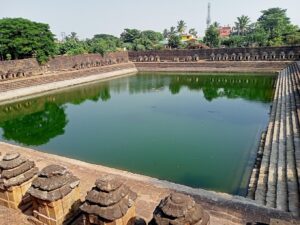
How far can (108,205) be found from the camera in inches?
116

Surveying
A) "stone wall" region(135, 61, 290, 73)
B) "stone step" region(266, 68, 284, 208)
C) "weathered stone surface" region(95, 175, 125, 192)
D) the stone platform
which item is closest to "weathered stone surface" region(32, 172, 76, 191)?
"weathered stone surface" region(95, 175, 125, 192)

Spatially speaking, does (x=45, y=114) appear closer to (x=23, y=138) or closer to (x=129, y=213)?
(x=23, y=138)

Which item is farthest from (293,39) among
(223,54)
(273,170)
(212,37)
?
(273,170)

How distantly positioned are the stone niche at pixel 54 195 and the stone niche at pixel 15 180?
0.46 meters

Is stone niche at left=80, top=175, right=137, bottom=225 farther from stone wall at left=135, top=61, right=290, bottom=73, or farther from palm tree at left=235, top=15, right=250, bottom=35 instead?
palm tree at left=235, top=15, right=250, bottom=35

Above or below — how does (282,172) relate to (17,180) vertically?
below

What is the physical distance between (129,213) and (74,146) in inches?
287

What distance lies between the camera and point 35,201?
139 inches

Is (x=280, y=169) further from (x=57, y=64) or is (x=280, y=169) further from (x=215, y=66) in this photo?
(x=57, y=64)

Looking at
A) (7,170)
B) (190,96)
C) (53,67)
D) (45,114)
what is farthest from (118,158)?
(53,67)

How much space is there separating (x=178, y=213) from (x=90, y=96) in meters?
18.0

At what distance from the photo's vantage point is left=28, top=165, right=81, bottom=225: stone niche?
332cm

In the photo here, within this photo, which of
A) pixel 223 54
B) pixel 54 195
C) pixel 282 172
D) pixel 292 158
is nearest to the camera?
pixel 54 195

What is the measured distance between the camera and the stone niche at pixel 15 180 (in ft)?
12.3
